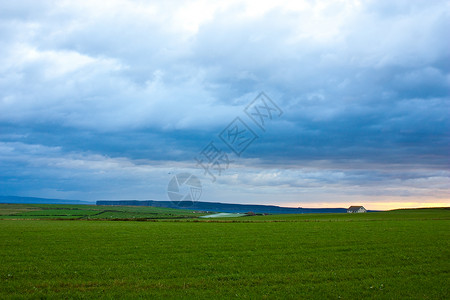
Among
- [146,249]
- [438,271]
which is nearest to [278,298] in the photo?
[438,271]

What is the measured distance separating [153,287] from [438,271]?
14984 mm

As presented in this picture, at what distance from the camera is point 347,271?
18688 mm

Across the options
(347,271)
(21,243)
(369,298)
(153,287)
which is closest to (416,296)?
(369,298)

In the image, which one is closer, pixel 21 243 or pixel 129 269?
pixel 129 269

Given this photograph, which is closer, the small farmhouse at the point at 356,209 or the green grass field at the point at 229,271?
the green grass field at the point at 229,271

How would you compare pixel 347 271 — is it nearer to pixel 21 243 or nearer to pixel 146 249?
pixel 146 249

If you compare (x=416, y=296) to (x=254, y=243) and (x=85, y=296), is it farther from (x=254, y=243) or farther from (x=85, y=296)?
(x=254, y=243)

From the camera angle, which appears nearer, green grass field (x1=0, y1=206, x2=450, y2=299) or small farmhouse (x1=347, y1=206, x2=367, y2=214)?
green grass field (x1=0, y1=206, x2=450, y2=299)

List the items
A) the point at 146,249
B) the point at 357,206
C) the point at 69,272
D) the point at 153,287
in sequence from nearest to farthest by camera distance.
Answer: the point at 153,287 → the point at 69,272 → the point at 146,249 → the point at 357,206

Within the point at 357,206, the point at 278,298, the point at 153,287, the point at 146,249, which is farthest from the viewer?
the point at 357,206

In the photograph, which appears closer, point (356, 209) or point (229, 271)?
point (229, 271)

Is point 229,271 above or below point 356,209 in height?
below

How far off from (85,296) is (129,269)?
478 centimetres

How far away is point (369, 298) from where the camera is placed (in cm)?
1439
